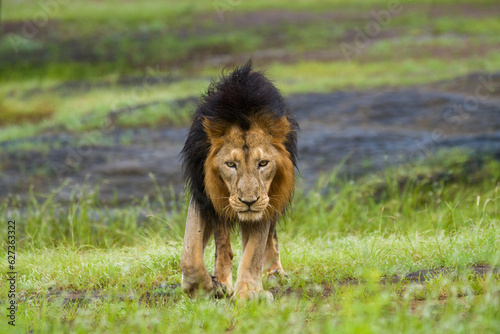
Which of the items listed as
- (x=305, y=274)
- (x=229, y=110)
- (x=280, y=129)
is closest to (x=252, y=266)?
(x=305, y=274)

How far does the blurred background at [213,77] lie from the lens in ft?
37.4

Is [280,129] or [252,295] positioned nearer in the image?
[252,295]

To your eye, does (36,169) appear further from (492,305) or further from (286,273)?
(492,305)

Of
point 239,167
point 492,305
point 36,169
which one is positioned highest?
point 239,167

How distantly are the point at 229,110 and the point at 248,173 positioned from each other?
0.50 metres

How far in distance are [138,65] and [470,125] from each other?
10778 millimetres

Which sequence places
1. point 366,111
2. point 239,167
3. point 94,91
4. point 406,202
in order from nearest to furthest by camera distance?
point 239,167, point 406,202, point 366,111, point 94,91

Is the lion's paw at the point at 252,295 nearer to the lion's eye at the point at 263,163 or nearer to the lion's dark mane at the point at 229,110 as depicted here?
the lion's dark mane at the point at 229,110

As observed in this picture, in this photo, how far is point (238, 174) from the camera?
16.1 ft

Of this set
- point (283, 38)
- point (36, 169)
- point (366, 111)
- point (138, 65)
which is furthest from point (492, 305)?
point (283, 38)

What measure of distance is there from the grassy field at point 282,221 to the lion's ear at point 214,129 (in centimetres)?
108

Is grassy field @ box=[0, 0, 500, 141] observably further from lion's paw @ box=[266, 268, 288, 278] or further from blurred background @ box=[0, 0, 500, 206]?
lion's paw @ box=[266, 268, 288, 278]

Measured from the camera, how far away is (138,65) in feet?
68.8

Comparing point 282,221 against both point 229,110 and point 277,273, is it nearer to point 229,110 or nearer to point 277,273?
point 277,273
